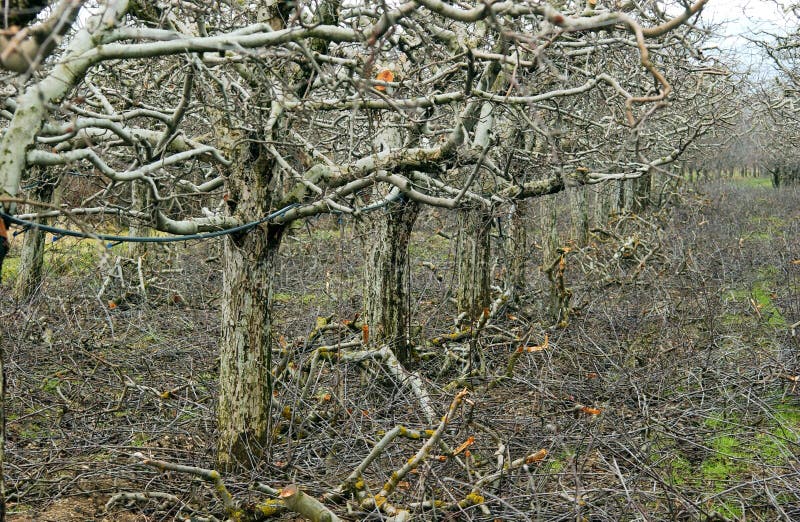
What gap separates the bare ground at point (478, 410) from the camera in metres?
5.11

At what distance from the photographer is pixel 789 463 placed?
5.29 metres

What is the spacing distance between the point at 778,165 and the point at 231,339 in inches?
1589

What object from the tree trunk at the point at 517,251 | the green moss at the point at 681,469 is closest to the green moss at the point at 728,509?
the green moss at the point at 681,469

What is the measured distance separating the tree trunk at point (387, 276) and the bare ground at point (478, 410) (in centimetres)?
38

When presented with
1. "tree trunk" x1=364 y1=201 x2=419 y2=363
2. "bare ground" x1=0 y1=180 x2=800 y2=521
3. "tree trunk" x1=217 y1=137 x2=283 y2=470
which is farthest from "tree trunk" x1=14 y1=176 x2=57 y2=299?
"tree trunk" x1=217 y1=137 x2=283 y2=470

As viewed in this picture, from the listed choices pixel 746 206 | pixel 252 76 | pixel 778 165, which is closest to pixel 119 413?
pixel 252 76

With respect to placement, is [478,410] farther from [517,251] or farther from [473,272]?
[517,251]

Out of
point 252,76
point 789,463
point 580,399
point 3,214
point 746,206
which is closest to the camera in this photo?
point 3,214

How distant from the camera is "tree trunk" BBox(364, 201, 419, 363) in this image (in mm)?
8109

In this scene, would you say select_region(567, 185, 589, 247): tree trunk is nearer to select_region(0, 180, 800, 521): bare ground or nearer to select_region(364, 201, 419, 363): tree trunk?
select_region(0, 180, 800, 521): bare ground

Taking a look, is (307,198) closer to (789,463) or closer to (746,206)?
(789,463)

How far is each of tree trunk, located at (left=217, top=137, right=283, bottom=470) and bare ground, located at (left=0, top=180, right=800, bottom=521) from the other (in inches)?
10.2

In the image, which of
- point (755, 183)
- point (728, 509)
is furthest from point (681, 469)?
point (755, 183)

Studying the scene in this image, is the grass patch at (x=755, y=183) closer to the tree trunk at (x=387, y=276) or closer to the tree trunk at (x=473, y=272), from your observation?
the tree trunk at (x=473, y=272)
